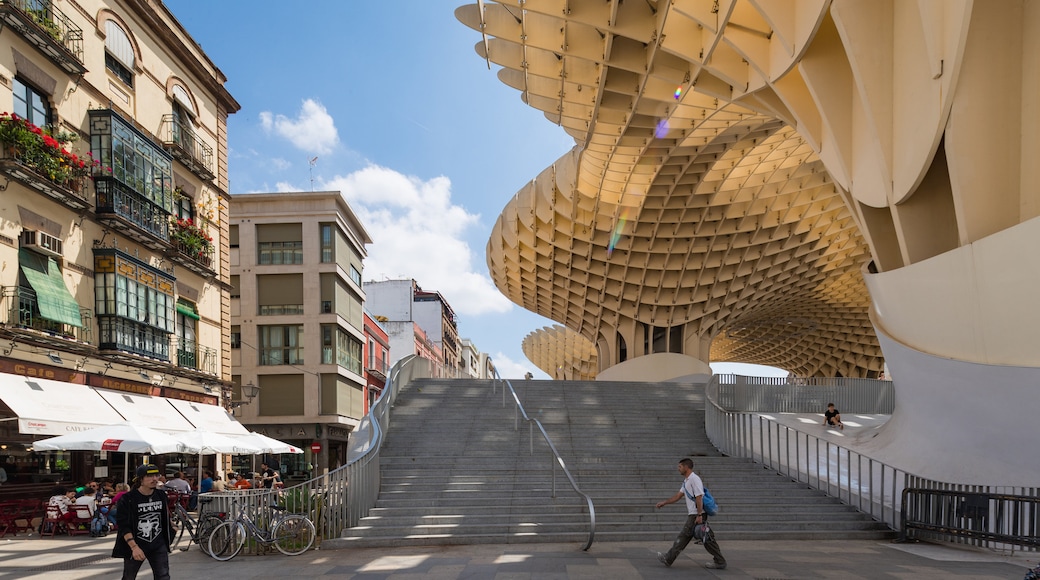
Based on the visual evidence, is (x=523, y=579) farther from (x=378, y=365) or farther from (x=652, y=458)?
(x=378, y=365)

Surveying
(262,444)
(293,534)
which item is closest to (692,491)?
(293,534)

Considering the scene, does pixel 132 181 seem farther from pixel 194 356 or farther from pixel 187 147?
pixel 194 356

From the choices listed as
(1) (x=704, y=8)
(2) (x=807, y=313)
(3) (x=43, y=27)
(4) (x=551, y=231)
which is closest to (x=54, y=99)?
(3) (x=43, y=27)

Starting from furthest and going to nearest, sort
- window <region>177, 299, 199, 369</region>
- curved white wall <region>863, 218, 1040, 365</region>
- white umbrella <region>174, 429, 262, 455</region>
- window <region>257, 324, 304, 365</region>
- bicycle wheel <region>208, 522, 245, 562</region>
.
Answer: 1. window <region>257, 324, 304, 365</region>
2. window <region>177, 299, 199, 369</region>
3. white umbrella <region>174, 429, 262, 455</region>
4. bicycle wheel <region>208, 522, 245, 562</region>
5. curved white wall <region>863, 218, 1040, 365</region>

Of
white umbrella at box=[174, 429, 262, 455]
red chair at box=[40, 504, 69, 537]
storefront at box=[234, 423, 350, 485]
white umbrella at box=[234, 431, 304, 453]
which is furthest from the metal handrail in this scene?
storefront at box=[234, 423, 350, 485]

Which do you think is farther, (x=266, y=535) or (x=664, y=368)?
(x=664, y=368)

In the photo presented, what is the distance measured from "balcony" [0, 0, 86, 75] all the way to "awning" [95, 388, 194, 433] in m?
7.47

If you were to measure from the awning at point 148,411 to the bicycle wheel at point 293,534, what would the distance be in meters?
8.76

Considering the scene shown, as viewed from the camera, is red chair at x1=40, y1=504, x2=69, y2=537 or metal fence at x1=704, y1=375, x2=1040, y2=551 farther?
red chair at x1=40, y1=504, x2=69, y2=537

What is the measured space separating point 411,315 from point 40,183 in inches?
2252

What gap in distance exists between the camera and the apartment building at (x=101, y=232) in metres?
14.9

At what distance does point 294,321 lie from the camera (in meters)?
39.5

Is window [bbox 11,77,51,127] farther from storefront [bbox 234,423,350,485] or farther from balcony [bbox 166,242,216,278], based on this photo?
storefront [bbox 234,423,350,485]

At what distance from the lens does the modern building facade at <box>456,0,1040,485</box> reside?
10.8 m
